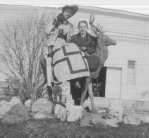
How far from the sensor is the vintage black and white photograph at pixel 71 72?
21.2ft

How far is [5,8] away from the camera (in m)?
12.8

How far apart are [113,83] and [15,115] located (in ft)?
24.2

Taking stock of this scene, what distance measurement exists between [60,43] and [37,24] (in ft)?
13.2

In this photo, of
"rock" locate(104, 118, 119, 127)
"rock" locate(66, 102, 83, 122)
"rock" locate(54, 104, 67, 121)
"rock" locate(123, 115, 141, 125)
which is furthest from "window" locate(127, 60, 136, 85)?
"rock" locate(54, 104, 67, 121)

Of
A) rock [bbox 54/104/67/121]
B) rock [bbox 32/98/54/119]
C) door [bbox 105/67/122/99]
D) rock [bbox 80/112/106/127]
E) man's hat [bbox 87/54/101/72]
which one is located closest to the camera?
rock [bbox 80/112/106/127]

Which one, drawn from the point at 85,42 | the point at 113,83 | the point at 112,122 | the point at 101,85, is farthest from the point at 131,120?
the point at 101,85

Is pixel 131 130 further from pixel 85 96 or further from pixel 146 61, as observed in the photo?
pixel 146 61

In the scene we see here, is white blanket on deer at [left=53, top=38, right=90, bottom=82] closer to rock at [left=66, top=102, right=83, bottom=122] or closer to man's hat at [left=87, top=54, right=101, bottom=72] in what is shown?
man's hat at [left=87, top=54, right=101, bottom=72]

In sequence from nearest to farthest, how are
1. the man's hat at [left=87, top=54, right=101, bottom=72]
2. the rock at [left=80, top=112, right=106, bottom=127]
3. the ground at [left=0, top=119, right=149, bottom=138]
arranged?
the ground at [left=0, top=119, right=149, bottom=138] → the rock at [left=80, top=112, right=106, bottom=127] → the man's hat at [left=87, top=54, right=101, bottom=72]

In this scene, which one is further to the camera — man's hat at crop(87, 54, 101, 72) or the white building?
the white building

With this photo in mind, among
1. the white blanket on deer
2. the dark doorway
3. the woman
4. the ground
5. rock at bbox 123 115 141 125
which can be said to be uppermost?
the woman

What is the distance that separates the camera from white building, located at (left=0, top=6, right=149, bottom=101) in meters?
13.1

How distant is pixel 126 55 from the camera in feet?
43.7

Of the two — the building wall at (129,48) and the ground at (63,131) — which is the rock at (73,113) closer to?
the ground at (63,131)
